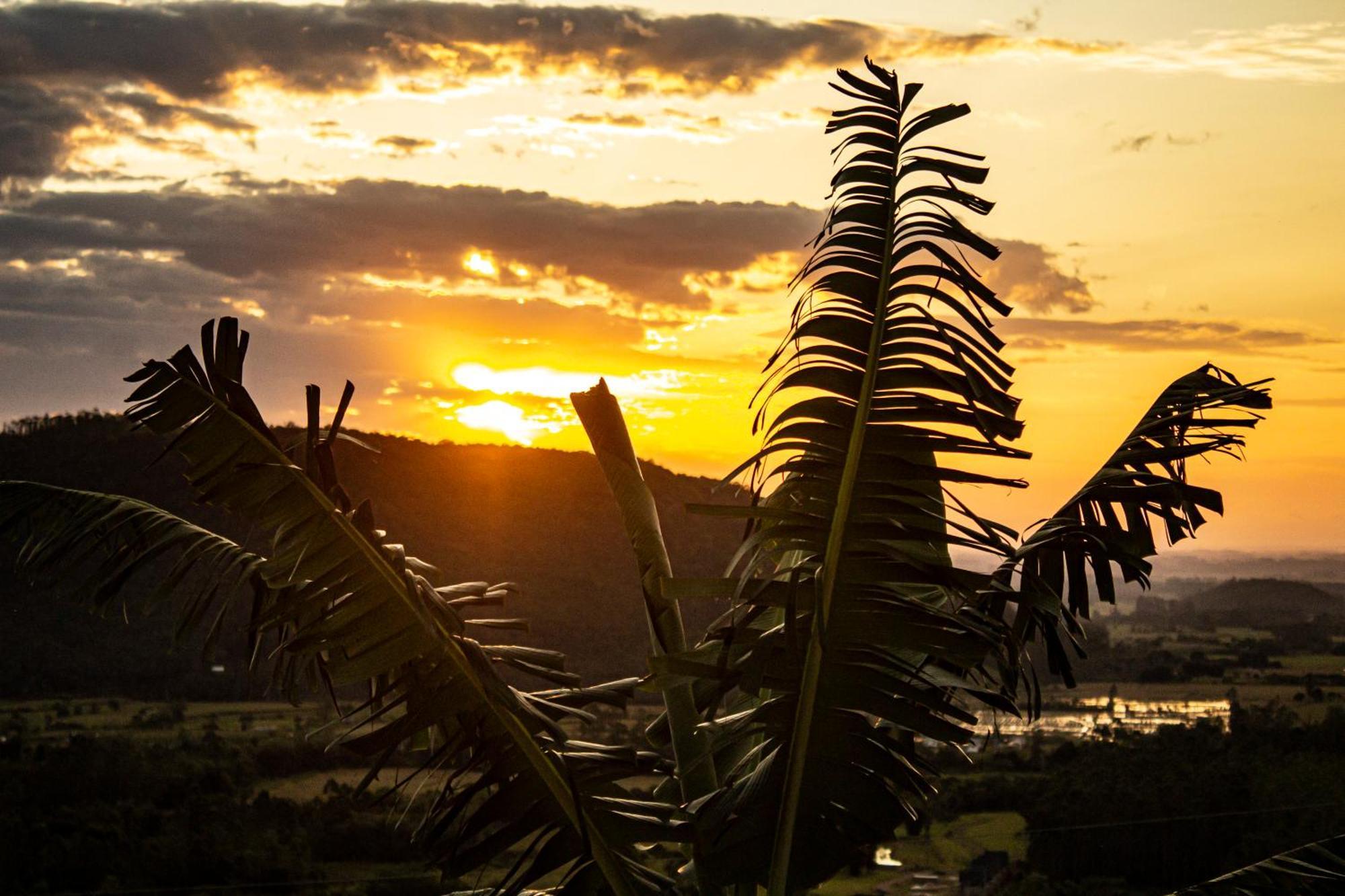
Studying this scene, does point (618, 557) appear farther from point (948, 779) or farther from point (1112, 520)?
point (1112, 520)

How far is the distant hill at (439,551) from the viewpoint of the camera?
1385cm

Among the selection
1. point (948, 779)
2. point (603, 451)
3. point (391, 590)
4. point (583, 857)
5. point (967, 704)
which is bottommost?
point (948, 779)

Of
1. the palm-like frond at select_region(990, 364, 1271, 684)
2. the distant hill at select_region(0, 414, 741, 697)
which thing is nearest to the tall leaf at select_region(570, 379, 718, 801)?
the palm-like frond at select_region(990, 364, 1271, 684)

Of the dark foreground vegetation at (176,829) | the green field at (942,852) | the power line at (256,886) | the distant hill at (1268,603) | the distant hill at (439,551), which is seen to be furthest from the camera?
the distant hill at (1268,603)

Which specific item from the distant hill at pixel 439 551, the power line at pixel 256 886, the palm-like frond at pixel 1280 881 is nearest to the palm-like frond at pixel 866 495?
the palm-like frond at pixel 1280 881

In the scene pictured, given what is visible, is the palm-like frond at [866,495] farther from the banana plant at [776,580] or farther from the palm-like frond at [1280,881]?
the palm-like frond at [1280,881]

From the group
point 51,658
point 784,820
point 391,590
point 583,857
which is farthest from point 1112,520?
point 51,658

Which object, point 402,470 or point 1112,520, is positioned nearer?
point 1112,520

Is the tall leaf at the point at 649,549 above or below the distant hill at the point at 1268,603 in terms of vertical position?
above

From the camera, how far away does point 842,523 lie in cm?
285

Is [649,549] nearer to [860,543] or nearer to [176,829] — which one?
[860,543]

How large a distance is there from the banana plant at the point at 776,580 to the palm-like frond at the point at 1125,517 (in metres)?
0.01

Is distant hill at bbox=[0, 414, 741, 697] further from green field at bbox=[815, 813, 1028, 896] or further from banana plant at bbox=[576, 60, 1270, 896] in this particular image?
banana plant at bbox=[576, 60, 1270, 896]

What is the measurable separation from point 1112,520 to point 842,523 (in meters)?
1.12
